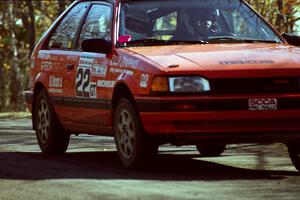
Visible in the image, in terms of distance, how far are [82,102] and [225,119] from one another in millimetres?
2144

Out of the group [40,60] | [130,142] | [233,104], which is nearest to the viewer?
[233,104]

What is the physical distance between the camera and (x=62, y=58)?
36.8ft

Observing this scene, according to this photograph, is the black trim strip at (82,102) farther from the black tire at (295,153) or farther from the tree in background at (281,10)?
the tree in background at (281,10)

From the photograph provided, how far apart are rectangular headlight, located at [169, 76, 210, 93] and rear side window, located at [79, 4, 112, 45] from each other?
1.44m

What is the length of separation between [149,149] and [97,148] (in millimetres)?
3360

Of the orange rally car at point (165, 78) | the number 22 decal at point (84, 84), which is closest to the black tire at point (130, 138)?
the orange rally car at point (165, 78)

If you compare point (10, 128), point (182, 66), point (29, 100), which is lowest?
point (10, 128)

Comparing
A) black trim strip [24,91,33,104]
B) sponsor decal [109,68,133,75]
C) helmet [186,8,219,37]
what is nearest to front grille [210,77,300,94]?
sponsor decal [109,68,133,75]

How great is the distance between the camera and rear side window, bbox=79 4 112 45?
10.5 metres

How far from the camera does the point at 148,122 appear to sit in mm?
9062

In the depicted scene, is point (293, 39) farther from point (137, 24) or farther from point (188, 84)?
point (188, 84)

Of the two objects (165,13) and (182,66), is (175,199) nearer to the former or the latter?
(182,66)

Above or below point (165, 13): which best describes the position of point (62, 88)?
below

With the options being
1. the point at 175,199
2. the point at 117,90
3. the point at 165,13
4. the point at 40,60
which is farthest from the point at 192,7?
the point at 175,199
